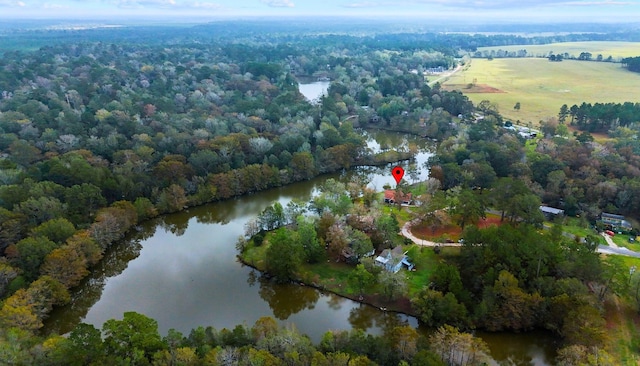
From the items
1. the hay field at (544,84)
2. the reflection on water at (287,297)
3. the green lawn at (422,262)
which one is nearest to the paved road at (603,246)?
the green lawn at (422,262)

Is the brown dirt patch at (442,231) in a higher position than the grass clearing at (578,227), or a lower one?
lower

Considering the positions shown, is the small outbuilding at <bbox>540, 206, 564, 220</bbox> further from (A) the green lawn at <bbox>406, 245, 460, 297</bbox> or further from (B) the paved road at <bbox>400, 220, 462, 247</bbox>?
(A) the green lawn at <bbox>406, 245, 460, 297</bbox>

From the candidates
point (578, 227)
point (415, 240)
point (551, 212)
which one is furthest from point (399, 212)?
point (578, 227)

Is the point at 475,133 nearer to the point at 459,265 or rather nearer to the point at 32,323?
the point at 459,265

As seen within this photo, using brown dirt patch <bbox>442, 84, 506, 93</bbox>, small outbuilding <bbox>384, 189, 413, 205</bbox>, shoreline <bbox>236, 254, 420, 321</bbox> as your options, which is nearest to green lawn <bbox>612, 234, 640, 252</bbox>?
small outbuilding <bbox>384, 189, 413, 205</bbox>

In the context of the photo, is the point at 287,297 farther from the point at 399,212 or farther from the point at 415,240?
the point at 399,212

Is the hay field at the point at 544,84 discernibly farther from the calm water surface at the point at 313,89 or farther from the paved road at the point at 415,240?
the paved road at the point at 415,240
